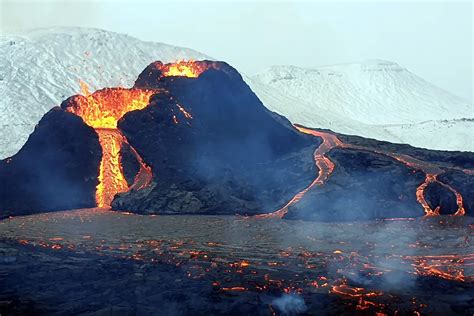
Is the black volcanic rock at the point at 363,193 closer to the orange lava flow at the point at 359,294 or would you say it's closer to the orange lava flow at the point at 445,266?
the orange lava flow at the point at 445,266

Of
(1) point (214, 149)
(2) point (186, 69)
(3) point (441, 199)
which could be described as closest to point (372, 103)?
(2) point (186, 69)

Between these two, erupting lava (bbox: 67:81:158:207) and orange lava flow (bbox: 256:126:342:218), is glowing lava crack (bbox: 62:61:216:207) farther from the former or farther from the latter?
orange lava flow (bbox: 256:126:342:218)

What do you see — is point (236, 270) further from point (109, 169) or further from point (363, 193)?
point (109, 169)

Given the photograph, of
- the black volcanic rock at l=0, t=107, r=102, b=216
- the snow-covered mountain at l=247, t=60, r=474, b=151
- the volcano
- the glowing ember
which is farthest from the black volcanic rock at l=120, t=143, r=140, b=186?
the snow-covered mountain at l=247, t=60, r=474, b=151

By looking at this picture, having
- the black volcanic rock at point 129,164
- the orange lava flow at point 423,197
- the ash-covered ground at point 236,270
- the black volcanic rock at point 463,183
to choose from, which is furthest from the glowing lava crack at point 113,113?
the black volcanic rock at point 463,183

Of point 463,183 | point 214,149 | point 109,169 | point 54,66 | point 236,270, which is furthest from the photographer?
point 54,66

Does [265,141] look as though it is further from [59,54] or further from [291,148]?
[59,54]
